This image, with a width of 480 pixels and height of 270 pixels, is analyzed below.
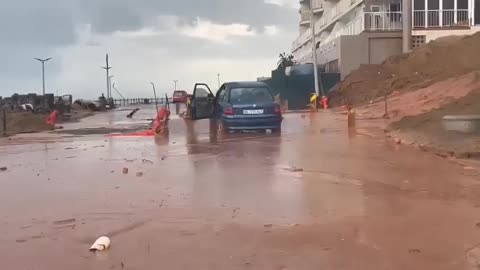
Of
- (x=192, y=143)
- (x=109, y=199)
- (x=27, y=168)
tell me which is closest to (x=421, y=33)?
(x=192, y=143)

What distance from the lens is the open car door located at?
2425 centimetres

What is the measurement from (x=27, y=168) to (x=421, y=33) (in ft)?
111

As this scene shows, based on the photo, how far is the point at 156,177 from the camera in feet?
34.5

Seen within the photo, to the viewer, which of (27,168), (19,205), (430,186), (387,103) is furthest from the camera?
(387,103)

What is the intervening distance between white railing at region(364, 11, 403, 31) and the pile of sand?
3.56 metres

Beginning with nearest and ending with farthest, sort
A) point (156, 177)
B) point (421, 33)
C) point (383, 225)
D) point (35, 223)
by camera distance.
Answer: point (383, 225) < point (35, 223) < point (156, 177) < point (421, 33)

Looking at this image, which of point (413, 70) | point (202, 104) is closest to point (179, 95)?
point (413, 70)

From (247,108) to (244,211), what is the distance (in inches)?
485

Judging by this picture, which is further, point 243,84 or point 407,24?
point 407,24

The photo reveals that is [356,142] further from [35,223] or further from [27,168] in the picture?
[35,223]

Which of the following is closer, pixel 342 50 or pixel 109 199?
pixel 109 199

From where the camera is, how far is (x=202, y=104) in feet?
80.5

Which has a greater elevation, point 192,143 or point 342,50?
point 342,50

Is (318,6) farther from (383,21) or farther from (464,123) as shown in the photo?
(464,123)
